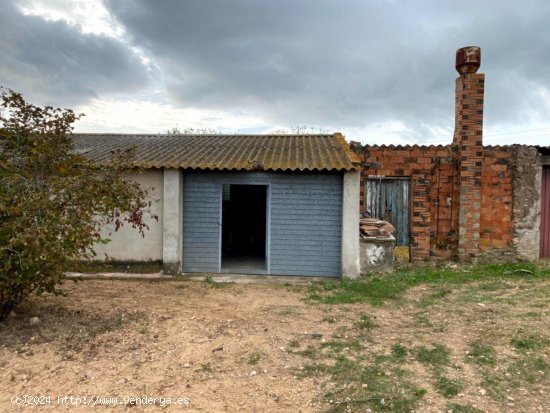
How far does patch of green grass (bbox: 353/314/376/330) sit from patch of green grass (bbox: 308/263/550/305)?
2.99 feet

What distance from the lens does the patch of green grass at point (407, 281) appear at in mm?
7488

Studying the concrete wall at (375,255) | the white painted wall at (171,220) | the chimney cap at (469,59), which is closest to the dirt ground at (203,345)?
the white painted wall at (171,220)

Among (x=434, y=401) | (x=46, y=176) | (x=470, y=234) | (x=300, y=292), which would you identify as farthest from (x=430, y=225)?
(x=46, y=176)

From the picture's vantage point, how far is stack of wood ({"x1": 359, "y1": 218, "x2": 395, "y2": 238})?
921 centimetres

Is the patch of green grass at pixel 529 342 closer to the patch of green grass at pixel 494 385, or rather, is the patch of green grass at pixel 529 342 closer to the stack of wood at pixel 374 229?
the patch of green grass at pixel 494 385

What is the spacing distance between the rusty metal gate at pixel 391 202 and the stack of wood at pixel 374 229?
112cm

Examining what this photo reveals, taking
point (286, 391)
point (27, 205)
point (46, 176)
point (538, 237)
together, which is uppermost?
point (46, 176)

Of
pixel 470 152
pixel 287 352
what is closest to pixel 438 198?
pixel 470 152

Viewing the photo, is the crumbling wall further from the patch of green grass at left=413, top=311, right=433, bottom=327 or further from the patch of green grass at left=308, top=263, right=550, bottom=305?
the patch of green grass at left=413, top=311, right=433, bottom=327

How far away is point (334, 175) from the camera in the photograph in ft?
29.7

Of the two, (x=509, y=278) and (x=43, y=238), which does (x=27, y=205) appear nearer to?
(x=43, y=238)

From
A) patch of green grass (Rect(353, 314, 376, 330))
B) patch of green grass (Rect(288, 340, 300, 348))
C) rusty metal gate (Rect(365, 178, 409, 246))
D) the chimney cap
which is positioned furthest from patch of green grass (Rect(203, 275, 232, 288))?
the chimney cap

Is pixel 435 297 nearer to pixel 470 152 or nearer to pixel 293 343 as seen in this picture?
pixel 293 343

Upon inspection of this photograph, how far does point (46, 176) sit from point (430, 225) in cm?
881
